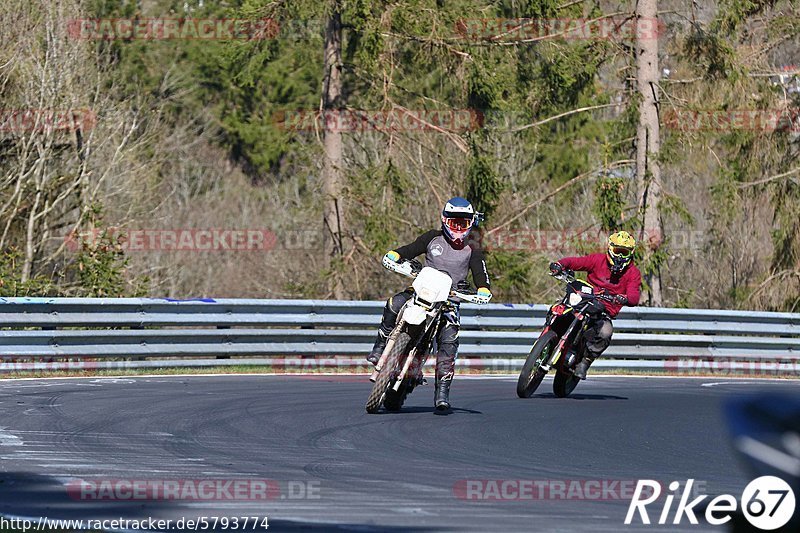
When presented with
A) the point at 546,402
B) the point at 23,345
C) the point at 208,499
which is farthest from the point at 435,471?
the point at 23,345

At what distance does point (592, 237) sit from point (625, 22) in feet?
13.8

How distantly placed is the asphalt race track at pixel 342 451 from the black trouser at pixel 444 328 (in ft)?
1.55

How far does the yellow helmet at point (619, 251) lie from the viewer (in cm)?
1435

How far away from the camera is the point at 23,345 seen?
15.1m

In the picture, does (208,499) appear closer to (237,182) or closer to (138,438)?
(138,438)

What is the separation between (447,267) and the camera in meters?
12.4

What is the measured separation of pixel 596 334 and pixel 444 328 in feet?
8.72

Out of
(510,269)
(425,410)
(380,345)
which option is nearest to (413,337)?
(380,345)
